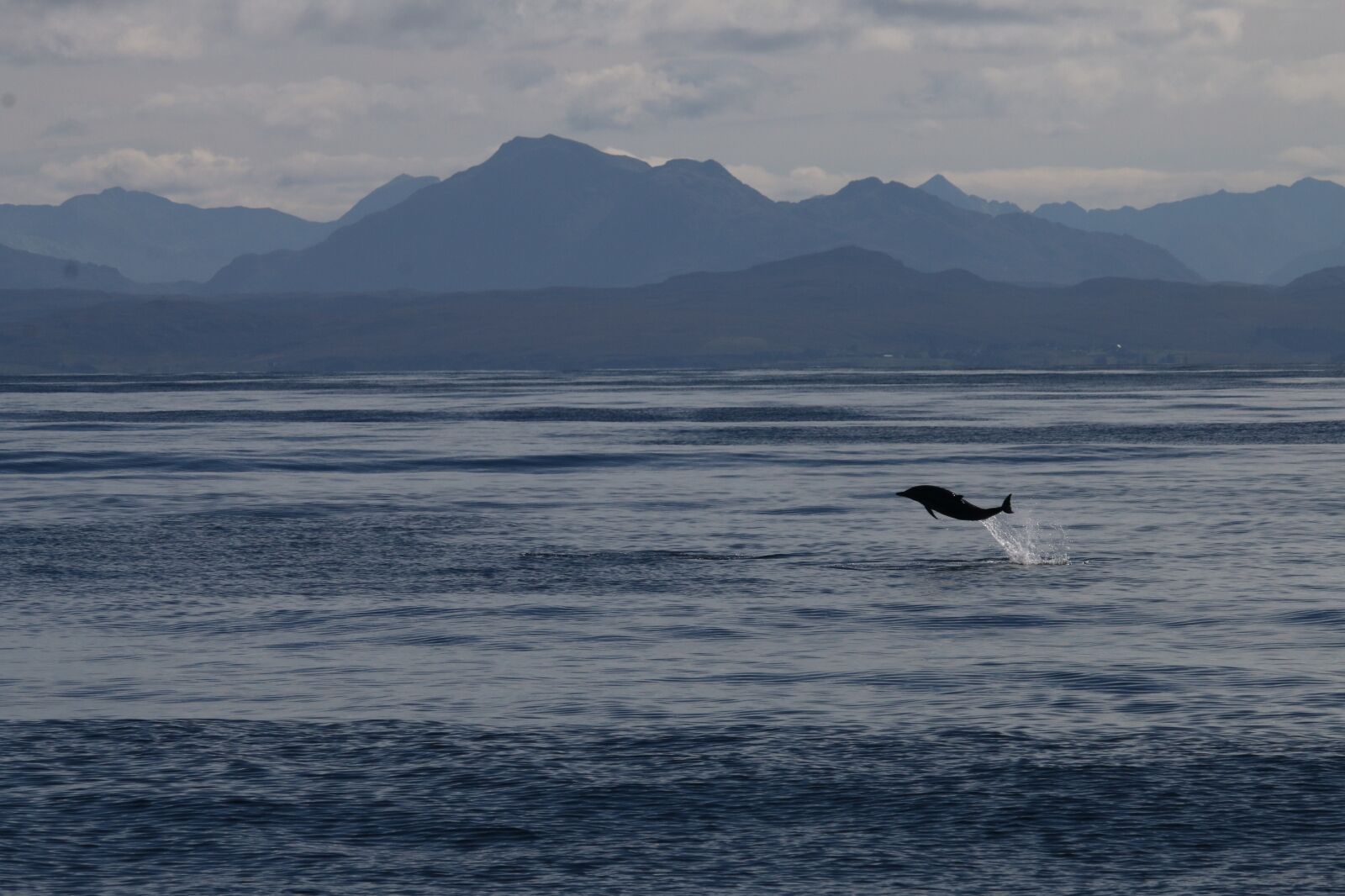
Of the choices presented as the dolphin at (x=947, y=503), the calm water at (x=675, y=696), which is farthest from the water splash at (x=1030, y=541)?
the dolphin at (x=947, y=503)

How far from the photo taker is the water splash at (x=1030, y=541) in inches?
1753

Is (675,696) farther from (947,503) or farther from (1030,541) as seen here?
(1030,541)

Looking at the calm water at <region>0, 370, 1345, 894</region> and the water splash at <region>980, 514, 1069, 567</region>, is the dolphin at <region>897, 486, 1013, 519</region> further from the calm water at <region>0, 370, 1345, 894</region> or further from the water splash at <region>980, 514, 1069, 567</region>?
the water splash at <region>980, 514, 1069, 567</region>

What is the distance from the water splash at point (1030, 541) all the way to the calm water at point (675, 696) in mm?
260

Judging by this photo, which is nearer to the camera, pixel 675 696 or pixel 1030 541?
pixel 675 696

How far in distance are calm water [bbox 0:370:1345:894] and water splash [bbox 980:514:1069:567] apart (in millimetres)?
260

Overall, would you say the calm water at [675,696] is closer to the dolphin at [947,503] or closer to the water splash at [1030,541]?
the water splash at [1030,541]

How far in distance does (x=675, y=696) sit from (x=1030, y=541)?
76.0 feet

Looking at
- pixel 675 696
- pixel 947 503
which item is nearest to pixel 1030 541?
pixel 947 503

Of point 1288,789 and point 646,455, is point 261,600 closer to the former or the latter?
point 1288,789

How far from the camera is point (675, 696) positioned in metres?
27.2

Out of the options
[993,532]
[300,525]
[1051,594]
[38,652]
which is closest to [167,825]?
[38,652]

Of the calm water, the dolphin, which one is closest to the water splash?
the calm water

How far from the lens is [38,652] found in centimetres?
3153
